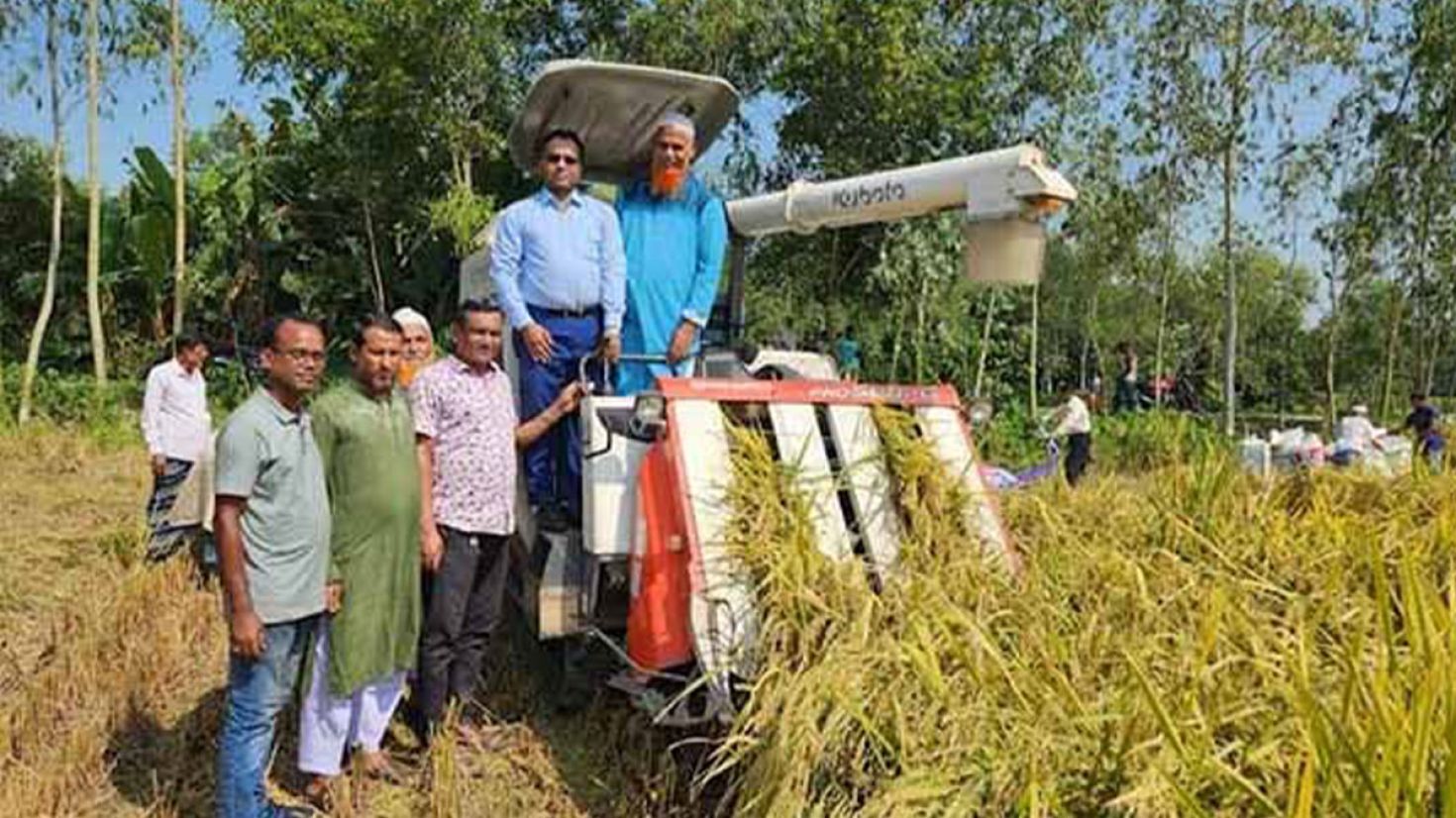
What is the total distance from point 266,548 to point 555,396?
4.23 ft

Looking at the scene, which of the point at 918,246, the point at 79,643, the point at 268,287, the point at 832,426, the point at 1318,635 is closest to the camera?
the point at 1318,635

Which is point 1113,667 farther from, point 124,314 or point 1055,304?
point 1055,304

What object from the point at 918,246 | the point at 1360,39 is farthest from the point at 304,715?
the point at 1360,39

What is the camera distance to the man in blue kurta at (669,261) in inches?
175

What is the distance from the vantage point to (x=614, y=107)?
4.71m

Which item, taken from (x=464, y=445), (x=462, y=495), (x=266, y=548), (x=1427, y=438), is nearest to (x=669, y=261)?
(x=464, y=445)

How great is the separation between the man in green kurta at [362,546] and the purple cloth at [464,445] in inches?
7.7

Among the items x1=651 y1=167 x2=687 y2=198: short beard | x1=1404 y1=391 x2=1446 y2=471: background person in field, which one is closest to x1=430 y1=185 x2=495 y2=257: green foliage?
x1=651 y1=167 x2=687 y2=198: short beard

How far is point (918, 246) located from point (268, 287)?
8506mm

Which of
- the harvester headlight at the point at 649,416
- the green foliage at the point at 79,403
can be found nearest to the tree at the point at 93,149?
the green foliage at the point at 79,403

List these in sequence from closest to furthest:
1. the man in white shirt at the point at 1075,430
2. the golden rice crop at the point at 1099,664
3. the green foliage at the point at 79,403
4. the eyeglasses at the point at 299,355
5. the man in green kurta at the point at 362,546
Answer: the golden rice crop at the point at 1099,664, the eyeglasses at the point at 299,355, the man in green kurta at the point at 362,546, the man in white shirt at the point at 1075,430, the green foliage at the point at 79,403

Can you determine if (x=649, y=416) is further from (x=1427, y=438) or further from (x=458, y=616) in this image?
(x=1427, y=438)

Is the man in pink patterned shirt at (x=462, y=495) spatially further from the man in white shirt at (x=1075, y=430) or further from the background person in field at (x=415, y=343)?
the man in white shirt at (x=1075, y=430)

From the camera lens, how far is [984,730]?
91.4 inches
